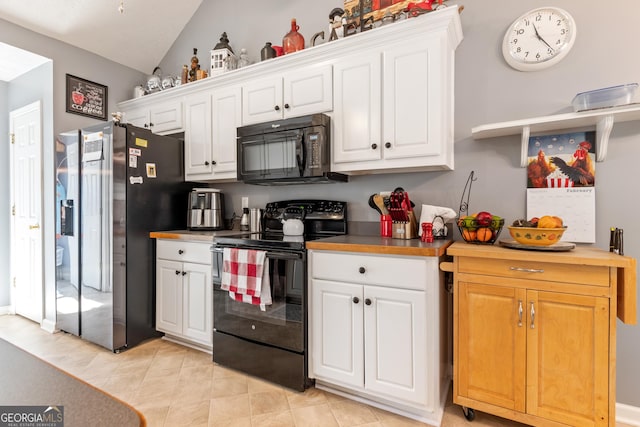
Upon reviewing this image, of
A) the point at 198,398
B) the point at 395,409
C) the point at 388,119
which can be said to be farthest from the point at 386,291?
the point at 198,398

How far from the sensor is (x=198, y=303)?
252 centimetres

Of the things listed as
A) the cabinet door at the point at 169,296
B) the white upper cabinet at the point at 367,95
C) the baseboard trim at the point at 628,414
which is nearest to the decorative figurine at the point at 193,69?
the white upper cabinet at the point at 367,95

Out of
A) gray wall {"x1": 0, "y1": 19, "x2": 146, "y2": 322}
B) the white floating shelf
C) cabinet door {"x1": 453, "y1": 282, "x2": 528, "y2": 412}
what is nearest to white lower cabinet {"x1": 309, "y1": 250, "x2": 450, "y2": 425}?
cabinet door {"x1": 453, "y1": 282, "x2": 528, "y2": 412}

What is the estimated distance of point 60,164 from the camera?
2916mm

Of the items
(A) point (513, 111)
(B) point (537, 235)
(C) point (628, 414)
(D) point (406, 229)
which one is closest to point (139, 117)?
(D) point (406, 229)

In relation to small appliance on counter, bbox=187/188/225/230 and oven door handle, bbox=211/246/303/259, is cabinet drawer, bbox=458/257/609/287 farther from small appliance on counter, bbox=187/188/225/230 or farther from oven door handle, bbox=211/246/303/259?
small appliance on counter, bbox=187/188/225/230

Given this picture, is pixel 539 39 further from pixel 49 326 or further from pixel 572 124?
pixel 49 326

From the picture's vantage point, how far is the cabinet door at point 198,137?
2.92 metres

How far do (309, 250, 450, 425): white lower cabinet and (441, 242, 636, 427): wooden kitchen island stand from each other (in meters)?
0.16

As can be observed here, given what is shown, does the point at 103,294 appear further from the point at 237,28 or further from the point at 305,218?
the point at 237,28

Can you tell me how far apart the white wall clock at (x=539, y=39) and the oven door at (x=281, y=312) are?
1820 mm

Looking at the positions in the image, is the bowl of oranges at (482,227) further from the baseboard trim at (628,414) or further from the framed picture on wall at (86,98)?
the framed picture on wall at (86,98)

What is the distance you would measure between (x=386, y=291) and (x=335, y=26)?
1934 mm

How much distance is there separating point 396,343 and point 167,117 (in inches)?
115
